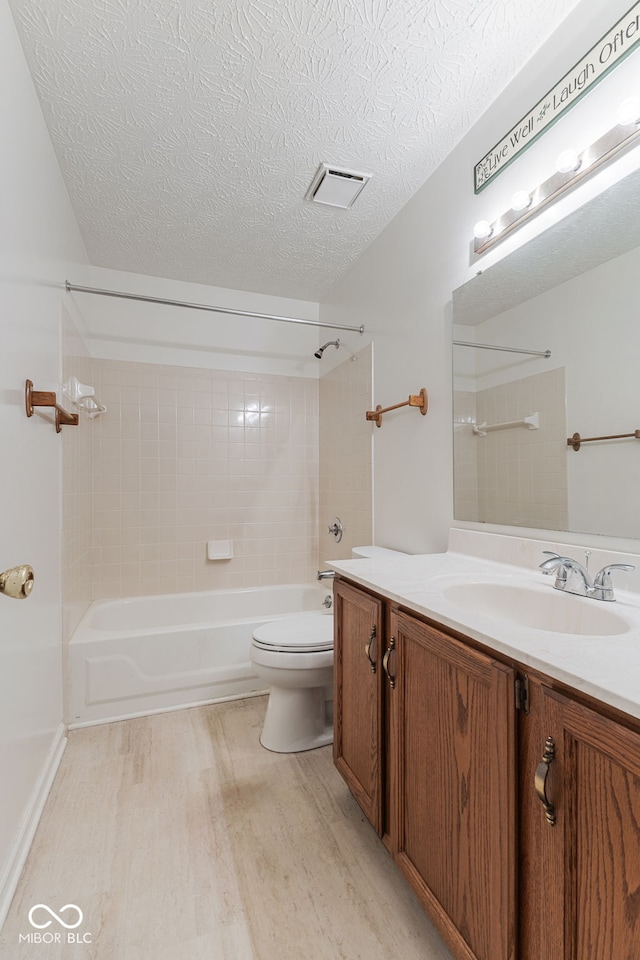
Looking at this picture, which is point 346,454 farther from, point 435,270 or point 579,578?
point 579,578

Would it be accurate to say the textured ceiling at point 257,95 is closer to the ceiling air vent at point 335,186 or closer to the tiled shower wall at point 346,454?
the ceiling air vent at point 335,186

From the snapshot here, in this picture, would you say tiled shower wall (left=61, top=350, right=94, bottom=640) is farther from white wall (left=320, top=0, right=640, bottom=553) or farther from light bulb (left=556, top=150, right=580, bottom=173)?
light bulb (left=556, top=150, right=580, bottom=173)

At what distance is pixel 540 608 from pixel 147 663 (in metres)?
1.80

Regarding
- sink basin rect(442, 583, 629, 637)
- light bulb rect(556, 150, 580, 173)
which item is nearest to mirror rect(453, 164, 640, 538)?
light bulb rect(556, 150, 580, 173)

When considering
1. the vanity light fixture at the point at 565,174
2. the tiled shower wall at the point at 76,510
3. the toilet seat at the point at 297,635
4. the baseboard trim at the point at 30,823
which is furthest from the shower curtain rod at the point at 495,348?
the baseboard trim at the point at 30,823

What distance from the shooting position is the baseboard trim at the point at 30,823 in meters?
1.12

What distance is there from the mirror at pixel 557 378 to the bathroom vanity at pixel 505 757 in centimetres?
25

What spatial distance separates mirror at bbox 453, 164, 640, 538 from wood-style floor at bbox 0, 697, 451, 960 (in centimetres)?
110

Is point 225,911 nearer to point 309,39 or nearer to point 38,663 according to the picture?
point 38,663

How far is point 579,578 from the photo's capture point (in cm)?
110

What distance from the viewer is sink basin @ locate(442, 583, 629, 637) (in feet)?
3.15

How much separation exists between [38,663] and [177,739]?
70cm

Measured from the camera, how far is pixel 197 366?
9.33ft

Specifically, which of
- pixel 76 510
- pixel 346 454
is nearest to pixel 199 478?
pixel 76 510
